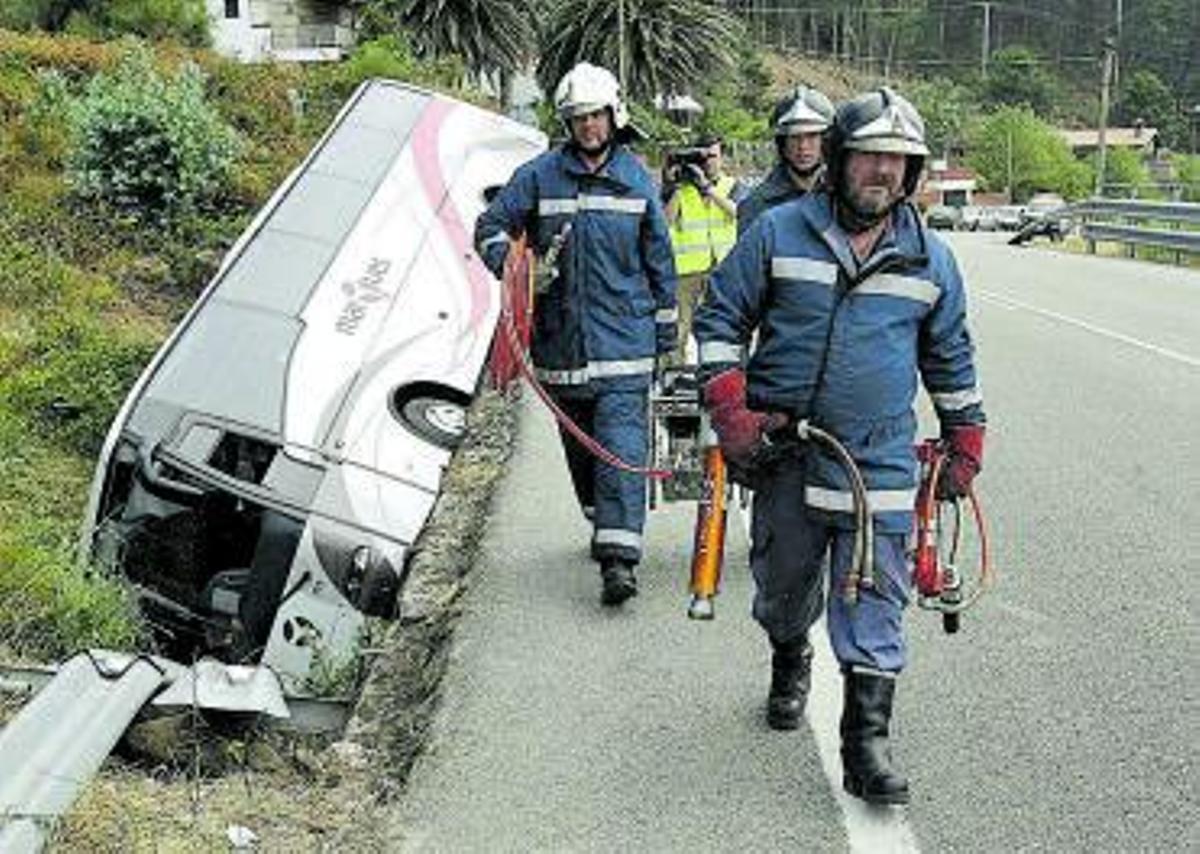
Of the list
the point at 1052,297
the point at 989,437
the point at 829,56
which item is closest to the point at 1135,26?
the point at 829,56

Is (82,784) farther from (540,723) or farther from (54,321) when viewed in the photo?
(54,321)

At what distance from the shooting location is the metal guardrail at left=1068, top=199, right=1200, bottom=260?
854 inches

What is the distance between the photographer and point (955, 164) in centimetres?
10575

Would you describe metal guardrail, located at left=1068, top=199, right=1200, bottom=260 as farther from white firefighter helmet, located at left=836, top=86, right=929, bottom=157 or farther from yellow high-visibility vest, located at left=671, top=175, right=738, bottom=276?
white firefighter helmet, located at left=836, top=86, right=929, bottom=157


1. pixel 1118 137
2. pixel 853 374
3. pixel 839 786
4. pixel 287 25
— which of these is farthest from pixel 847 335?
pixel 1118 137

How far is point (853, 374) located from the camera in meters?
4.61

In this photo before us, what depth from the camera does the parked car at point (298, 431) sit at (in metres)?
7.94

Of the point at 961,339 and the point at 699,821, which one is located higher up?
the point at 961,339

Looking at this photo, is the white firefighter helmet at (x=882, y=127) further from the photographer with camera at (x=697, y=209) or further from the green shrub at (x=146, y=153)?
the green shrub at (x=146, y=153)

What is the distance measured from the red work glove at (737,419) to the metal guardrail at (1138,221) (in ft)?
58.4

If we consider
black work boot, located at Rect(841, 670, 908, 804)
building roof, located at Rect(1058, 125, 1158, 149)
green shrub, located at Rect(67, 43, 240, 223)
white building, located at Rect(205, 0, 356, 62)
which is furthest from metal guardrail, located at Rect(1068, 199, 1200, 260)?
building roof, located at Rect(1058, 125, 1158, 149)

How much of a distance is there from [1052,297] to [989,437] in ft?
27.4

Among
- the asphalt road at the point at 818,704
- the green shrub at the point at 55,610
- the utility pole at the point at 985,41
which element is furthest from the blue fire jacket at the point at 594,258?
the utility pole at the point at 985,41

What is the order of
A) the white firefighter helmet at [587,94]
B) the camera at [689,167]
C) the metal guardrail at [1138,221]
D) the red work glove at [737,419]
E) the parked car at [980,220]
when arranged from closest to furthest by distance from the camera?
the red work glove at [737,419]
the white firefighter helmet at [587,94]
the camera at [689,167]
the metal guardrail at [1138,221]
the parked car at [980,220]
